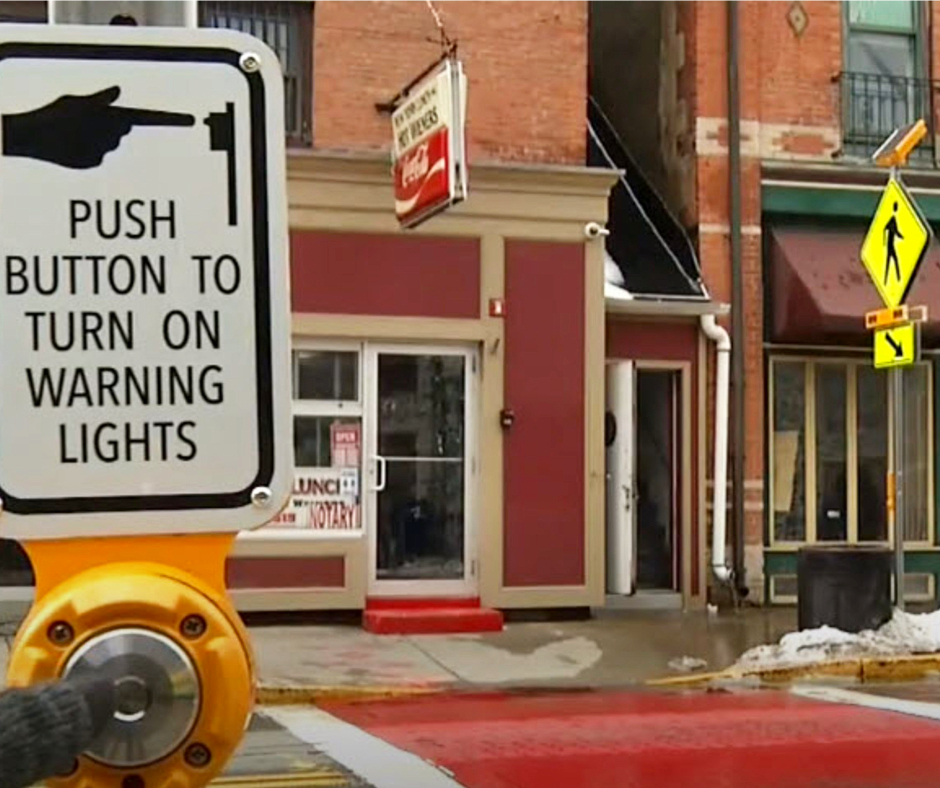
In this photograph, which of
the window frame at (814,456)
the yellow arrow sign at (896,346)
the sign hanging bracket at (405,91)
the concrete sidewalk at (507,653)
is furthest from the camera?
the window frame at (814,456)

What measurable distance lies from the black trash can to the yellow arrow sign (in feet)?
5.03

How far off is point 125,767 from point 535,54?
1233 cm

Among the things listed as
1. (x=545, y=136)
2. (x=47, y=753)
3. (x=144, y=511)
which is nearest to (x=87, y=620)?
(x=144, y=511)

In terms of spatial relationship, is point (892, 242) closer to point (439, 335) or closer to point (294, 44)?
point (439, 335)

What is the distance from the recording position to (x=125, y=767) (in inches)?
62.1

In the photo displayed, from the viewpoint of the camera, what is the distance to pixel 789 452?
Result: 47.3 feet

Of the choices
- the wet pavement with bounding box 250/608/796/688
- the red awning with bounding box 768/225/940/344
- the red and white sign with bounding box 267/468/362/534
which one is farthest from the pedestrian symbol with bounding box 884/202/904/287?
the red and white sign with bounding box 267/468/362/534

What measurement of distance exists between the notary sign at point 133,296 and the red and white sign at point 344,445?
35.5 feet

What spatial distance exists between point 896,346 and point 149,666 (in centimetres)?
1024

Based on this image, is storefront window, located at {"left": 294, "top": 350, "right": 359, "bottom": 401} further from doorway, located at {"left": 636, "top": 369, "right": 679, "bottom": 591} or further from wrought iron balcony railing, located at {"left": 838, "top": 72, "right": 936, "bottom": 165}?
wrought iron balcony railing, located at {"left": 838, "top": 72, "right": 936, "bottom": 165}

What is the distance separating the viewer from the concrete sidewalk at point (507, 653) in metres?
10.0

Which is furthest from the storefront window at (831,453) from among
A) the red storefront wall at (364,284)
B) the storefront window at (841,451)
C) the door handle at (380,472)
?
the door handle at (380,472)

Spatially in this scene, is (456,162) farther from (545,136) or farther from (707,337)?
(707,337)

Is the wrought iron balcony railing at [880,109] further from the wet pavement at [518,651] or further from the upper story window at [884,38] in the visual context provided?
the wet pavement at [518,651]
